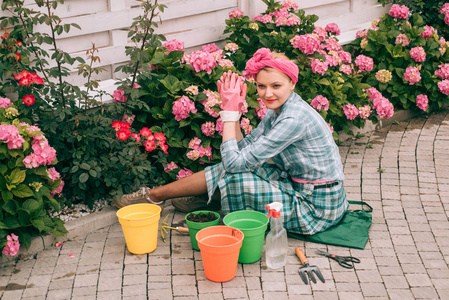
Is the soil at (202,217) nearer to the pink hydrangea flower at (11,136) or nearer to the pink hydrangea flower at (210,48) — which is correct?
the pink hydrangea flower at (11,136)

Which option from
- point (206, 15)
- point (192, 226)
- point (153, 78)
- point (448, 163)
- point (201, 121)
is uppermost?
point (206, 15)

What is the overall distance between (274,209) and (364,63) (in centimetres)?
325

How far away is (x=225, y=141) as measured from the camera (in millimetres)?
3768

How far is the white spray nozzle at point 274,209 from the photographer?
3.60 metres

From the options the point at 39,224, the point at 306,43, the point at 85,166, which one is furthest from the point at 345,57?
the point at 39,224

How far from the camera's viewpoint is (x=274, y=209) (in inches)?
142

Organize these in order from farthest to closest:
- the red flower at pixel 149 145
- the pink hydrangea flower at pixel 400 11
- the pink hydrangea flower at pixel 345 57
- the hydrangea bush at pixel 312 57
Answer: the pink hydrangea flower at pixel 400 11
the pink hydrangea flower at pixel 345 57
the hydrangea bush at pixel 312 57
the red flower at pixel 149 145

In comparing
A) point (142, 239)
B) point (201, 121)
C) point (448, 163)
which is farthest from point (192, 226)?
point (448, 163)

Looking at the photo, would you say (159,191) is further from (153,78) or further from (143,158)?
(153,78)

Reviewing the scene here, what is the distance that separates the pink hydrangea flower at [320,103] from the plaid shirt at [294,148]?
143cm

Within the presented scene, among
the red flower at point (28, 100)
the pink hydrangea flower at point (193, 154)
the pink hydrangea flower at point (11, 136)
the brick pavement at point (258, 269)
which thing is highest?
the red flower at point (28, 100)

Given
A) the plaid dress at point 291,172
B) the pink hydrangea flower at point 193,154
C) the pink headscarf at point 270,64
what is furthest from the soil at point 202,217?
the pink headscarf at point 270,64

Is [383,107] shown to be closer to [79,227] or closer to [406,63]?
[406,63]

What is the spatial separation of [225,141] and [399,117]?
3.54m
